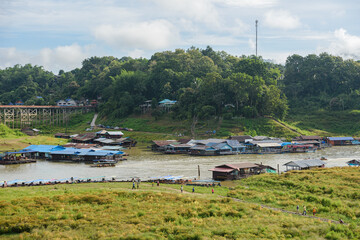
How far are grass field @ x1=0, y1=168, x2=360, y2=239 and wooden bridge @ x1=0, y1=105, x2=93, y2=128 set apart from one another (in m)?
71.4

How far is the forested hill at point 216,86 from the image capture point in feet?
301

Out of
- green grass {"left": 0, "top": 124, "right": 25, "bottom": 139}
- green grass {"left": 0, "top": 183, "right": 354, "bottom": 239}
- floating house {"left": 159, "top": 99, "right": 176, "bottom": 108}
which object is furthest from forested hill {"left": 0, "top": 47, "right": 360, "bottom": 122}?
green grass {"left": 0, "top": 183, "right": 354, "bottom": 239}

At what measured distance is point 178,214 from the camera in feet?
84.3

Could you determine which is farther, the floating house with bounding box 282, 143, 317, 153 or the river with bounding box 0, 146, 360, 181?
the floating house with bounding box 282, 143, 317, 153

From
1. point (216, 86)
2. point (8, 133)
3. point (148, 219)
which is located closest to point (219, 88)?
point (216, 86)

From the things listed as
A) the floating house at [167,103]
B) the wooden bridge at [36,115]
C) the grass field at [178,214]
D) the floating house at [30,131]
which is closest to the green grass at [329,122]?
the floating house at [167,103]

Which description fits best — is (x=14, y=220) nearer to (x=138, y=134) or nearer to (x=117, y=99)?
(x=138, y=134)

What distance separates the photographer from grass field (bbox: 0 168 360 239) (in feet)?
71.5

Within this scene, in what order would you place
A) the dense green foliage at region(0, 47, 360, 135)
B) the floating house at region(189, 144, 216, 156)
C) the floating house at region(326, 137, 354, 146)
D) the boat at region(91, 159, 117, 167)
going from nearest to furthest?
the boat at region(91, 159, 117, 167)
the floating house at region(189, 144, 216, 156)
the floating house at region(326, 137, 354, 146)
the dense green foliage at region(0, 47, 360, 135)

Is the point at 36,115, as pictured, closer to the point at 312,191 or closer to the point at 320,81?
the point at 320,81

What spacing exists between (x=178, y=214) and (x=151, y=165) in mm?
30819

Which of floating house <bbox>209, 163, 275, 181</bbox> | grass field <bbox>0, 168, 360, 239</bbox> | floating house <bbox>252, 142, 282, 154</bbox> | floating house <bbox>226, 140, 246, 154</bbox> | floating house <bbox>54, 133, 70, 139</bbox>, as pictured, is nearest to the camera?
grass field <bbox>0, 168, 360, 239</bbox>

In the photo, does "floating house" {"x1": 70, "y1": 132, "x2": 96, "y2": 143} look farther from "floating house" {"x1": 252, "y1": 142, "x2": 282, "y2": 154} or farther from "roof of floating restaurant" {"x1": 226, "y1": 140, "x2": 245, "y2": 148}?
"floating house" {"x1": 252, "y1": 142, "x2": 282, "y2": 154}

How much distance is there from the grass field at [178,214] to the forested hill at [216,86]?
55735 mm
